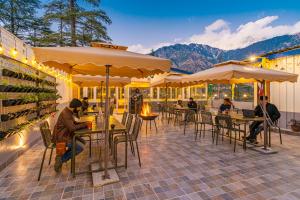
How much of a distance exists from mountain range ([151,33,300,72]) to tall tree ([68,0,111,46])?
303 ft

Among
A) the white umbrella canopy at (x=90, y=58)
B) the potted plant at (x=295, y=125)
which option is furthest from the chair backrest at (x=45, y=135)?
the potted plant at (x=295, y=125)

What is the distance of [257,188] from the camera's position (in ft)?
8.75

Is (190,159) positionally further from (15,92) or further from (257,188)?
(15,92)

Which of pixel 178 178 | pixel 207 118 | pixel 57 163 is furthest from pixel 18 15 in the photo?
pixel 178 178

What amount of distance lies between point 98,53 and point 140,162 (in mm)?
2340

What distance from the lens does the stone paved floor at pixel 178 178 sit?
98.4 inches

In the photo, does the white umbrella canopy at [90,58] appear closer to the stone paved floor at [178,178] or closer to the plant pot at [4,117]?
the stone paved floor at [178,178]

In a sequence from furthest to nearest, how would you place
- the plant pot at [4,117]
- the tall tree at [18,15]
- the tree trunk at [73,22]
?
1. the tall tree at [18,15]
2. the tree trunk at [73,22]
3. the plant pot at [4,117]

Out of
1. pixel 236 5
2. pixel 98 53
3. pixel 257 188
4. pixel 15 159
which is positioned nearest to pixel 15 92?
pixel 15 159

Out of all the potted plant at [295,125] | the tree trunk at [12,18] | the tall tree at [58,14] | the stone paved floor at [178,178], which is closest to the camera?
the stone paved floor at [178,178]

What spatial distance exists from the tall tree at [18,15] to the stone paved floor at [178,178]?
21.2m

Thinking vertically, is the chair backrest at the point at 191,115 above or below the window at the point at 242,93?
below

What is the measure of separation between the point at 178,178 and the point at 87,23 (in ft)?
→ 50.4

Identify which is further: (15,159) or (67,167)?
(15,159)
